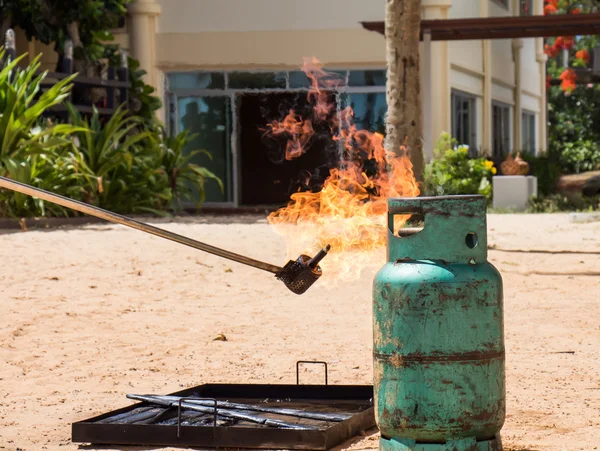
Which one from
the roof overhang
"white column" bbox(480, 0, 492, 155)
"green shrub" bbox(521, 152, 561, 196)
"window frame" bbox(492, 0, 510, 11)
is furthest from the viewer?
"window frame" bbox(492, 0, 510, 11)

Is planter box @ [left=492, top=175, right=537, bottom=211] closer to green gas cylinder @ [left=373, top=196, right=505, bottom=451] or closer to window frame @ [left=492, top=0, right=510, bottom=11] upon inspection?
window frame @ [left=492, top=0, right=510, bottom=11]

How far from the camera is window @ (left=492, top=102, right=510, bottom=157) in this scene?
2809 centimetres

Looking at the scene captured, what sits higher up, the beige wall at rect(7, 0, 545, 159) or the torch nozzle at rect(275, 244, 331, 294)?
the beige wall at rect(7, 0, 545, 159)

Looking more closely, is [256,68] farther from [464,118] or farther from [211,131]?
[464,118]

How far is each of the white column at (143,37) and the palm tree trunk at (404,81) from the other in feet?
31.2

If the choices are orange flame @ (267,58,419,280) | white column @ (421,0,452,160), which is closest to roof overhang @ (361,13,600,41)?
white column @ (421,0,452,160)

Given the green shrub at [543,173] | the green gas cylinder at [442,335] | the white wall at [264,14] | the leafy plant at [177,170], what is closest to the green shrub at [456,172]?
the white wall at [264,14]

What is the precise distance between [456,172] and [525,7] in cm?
1260

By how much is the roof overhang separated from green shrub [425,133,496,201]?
191 centimetres

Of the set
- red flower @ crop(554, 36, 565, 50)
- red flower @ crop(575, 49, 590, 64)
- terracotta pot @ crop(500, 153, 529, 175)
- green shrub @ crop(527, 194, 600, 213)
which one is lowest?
green shrub @ crop(527, 194, 600, 213)

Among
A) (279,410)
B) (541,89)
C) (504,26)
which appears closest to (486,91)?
(504,26)

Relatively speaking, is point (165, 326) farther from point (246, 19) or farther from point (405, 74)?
point (246, 19)

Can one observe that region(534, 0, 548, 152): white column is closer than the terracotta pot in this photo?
No

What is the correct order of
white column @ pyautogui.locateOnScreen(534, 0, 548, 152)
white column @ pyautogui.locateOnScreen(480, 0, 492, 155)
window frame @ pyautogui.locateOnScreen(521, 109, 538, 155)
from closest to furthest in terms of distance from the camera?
1. white column @ pyautogui.locateOnScreen(480, 0, 492, 155)
2. window frame @ pyautogui.locateOnScreen(521, 109, 538, 155)
3. white column @ pyautogui.locateOnScreen(534, 0, 548, 152)
